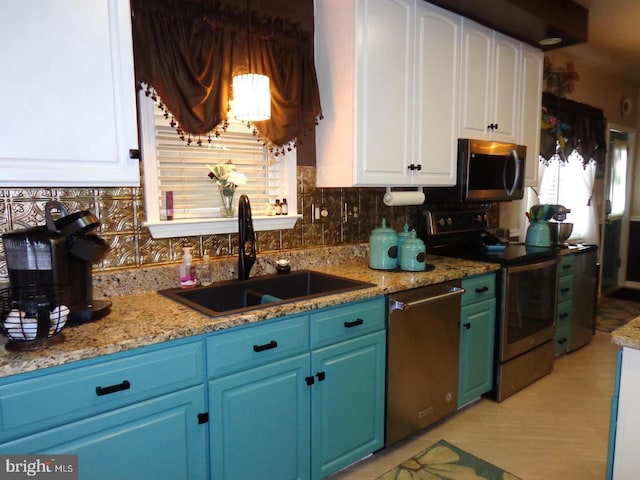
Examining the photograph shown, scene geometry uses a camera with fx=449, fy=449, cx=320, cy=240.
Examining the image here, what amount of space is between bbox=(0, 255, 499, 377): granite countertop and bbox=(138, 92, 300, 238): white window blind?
387mm

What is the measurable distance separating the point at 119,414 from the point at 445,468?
154cm

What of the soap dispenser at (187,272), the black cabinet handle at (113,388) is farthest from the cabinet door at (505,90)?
the black cabinet handle at (113,388)

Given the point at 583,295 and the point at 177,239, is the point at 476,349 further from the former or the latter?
the point at 177,239

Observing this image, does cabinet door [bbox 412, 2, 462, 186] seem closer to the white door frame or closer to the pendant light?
the pendant light

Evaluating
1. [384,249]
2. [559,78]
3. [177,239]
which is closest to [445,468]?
[384,249]

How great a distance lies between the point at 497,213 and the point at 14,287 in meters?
3.48

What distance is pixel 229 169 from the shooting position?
7.32ft

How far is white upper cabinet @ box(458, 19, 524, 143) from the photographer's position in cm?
276

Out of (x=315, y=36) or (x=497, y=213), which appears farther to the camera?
(x=497, y=213)

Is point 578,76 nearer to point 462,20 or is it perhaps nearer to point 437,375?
point 462,20

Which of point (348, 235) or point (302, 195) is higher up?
point (302, 195)

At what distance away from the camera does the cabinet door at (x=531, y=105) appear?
10.5 feet

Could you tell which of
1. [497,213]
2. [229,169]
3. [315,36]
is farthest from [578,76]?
[229,169]

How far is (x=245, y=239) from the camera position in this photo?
7.04 feet
